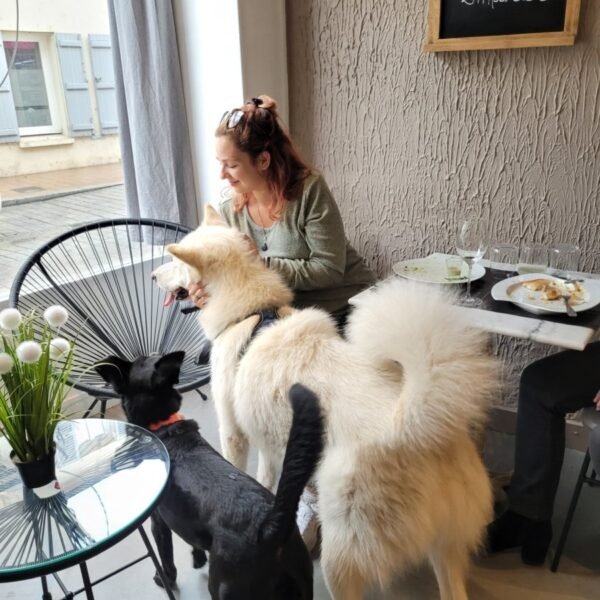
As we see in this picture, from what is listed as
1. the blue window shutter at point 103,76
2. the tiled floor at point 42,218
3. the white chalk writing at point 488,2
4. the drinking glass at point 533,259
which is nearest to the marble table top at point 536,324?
the drinking glass at point 533,259

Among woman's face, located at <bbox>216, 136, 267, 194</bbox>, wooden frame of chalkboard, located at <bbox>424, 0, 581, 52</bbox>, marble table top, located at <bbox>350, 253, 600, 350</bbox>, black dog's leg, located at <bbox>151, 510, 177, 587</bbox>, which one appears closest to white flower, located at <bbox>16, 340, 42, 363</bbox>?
black dog's leg, located at <bbox>151, 510, 177, 587</bbox>

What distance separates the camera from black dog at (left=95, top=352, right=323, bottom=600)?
1.01m

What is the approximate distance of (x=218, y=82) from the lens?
226cm

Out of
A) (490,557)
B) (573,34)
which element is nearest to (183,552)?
(490,557)

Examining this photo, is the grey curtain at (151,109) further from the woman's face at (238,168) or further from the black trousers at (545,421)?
the black trousers at (545,421)

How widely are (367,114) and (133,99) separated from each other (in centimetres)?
91

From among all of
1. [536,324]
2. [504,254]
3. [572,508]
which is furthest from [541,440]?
[504,254]

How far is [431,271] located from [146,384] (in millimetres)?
954

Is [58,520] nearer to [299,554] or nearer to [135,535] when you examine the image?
[299,554]

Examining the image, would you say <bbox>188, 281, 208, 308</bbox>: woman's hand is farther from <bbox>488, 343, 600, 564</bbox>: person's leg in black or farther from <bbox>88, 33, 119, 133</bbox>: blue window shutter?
<bbox>88, 33, 119, 133</bbox>: blue window shutter

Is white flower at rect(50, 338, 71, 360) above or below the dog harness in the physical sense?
above

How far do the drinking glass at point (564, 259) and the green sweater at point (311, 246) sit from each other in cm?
68

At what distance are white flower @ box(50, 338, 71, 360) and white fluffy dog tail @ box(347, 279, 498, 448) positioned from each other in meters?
0.61

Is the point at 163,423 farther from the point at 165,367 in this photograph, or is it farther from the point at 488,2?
the point at 488,2
